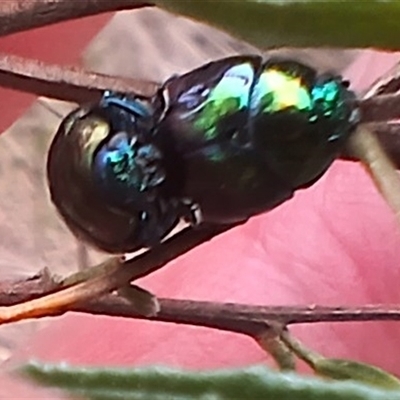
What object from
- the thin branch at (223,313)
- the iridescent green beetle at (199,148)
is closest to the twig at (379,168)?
the iridescent green beetle at (199,148)

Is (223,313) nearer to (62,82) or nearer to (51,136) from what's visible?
(62,82)

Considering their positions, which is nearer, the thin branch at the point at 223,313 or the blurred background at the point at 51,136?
the thin branch at the point at 223,313

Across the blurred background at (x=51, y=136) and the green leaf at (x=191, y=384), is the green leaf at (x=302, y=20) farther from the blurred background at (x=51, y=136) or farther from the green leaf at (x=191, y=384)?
the blurred background at (x=51, y=136)

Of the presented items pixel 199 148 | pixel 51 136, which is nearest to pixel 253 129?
pixel 199 148

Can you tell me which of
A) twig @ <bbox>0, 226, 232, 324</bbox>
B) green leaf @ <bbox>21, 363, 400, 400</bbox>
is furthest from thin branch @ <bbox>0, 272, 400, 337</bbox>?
green leaf @ <bbox>21, 363, 400, 400</bbox>

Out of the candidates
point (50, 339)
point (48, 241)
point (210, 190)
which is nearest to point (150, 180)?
point (210, 190)

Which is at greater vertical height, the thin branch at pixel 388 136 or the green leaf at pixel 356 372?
the thin branch at pixel 388 136
